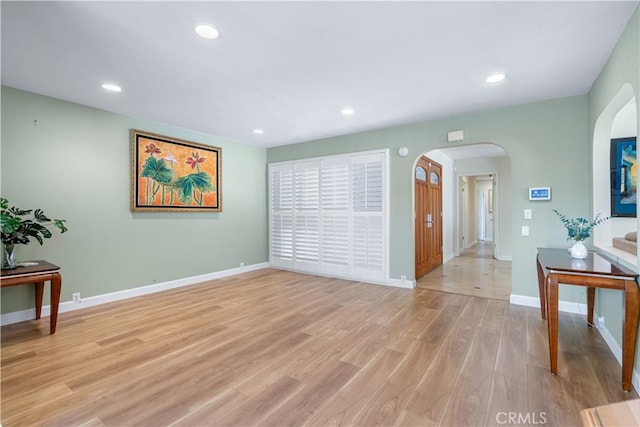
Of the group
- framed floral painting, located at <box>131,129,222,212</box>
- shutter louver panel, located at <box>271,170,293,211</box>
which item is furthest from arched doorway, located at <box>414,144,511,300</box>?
framed floral painting, located at <box>131,129,222,212</box>

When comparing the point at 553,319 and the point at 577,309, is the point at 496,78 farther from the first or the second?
the point at 577,309

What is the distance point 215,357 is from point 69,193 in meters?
2.83

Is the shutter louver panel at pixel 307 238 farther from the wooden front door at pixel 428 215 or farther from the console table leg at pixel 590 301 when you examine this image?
the console table leg at pixel 590 301

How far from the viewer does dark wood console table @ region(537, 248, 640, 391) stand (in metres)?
1.89

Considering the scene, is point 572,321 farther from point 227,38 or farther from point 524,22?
point 227,38

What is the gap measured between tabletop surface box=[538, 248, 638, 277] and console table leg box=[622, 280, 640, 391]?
0.34 feet

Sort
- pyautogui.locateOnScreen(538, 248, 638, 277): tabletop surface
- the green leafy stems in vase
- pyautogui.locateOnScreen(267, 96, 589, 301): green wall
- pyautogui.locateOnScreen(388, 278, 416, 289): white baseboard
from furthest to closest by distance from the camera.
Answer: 1. pyautogui.locateOnScreen(388, 278, 416, 289): white baseboard
2. pyautogui.locateOnScreen(267, 96, 589, 301): green wall
3. the green leafy stems in vase
4. pyautogui.locateOnScreen(538, 248, 638, 277): tabletop surface

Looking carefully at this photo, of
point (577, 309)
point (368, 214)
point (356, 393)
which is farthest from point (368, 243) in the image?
point (356, 393)

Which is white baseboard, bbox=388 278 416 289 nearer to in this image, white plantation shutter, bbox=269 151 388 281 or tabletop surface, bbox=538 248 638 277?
white plantation shutter, bbox=269 151 388 281

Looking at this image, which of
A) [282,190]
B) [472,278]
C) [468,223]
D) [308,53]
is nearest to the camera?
[308,53]

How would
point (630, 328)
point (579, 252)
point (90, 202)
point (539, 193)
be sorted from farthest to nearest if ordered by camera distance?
point (90, 202) < point (539, 193) < point (579, 252) < point (630, 328)

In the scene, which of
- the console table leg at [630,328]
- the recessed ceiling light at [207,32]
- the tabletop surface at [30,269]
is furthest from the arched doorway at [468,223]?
the tabletop surface at [30,269]

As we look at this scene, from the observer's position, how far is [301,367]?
88.8 inches

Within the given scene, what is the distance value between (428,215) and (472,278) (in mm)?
1348
